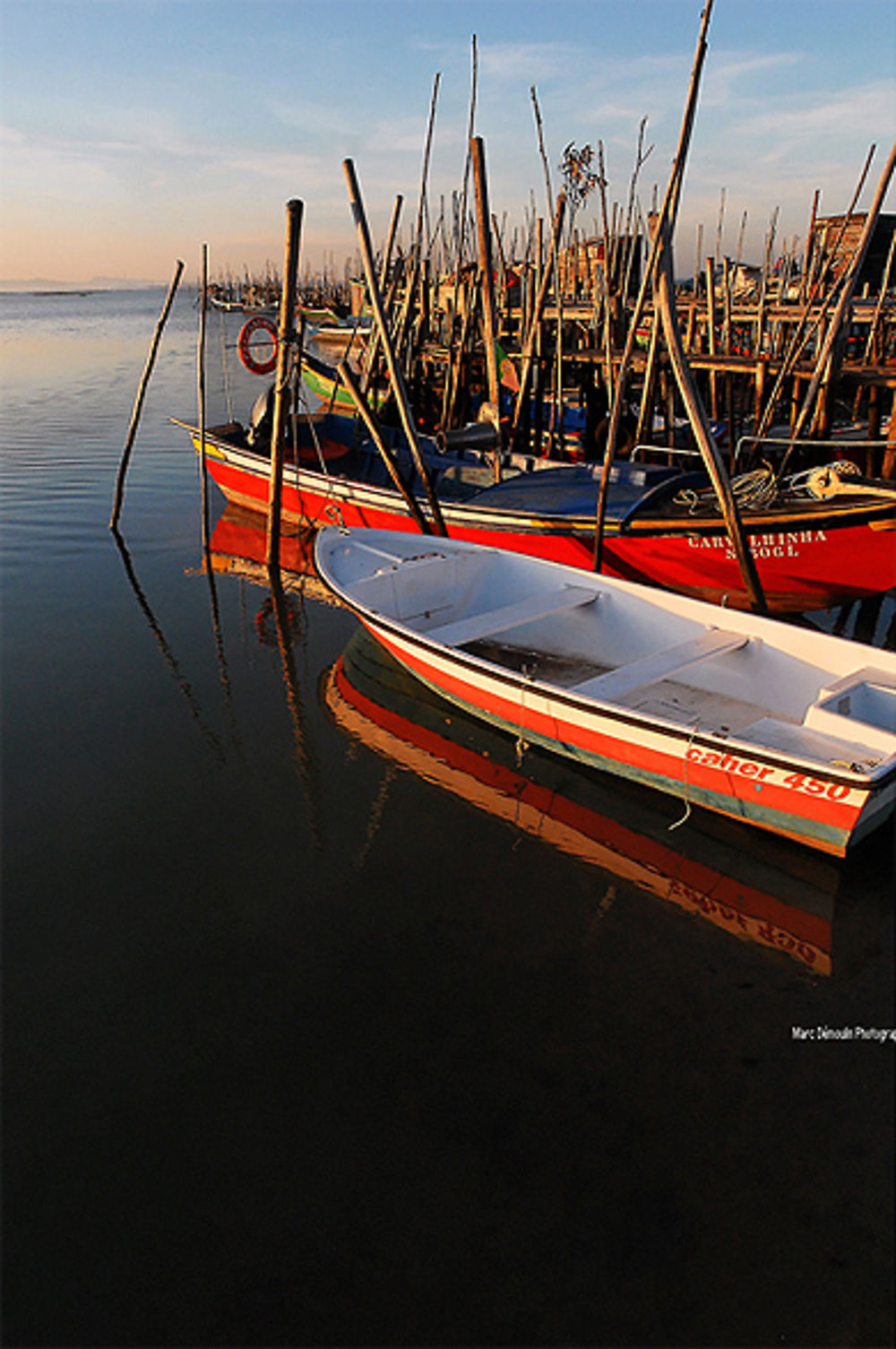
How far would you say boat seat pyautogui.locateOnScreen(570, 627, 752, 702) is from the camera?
7.23 metres

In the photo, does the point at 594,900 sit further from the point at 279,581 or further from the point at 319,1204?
the point at 279,581

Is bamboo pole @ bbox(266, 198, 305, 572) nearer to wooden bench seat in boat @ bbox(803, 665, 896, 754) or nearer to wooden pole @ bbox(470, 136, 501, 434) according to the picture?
wooden pole @ bbox(470, 136, 501, 434)

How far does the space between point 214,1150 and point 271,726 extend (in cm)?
511

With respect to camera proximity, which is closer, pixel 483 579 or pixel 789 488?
pixel 483 579

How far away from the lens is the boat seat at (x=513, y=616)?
8.40 metres

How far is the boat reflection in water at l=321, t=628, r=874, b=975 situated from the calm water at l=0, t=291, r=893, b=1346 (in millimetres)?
34

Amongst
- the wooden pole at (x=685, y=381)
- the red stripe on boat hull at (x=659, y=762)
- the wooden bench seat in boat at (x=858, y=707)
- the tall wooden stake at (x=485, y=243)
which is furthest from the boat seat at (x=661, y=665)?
the tall wooden stake at (x=485, y=243)

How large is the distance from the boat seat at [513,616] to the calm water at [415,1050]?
1.09m

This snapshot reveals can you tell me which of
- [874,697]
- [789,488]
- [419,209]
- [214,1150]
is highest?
[419,209]

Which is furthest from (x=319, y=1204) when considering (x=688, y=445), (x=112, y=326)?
(x=112, y=326)

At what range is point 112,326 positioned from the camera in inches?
3246

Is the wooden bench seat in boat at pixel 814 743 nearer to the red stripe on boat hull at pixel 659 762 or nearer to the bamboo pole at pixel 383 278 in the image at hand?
the red stripe on boat hull at pixel 659 762

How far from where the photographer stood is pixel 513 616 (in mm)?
8891

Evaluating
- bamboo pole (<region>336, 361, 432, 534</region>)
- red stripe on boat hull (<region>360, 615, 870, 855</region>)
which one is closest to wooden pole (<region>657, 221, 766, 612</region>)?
red stripe on boat hull (<region>360, 615, 870, 855</region>)
